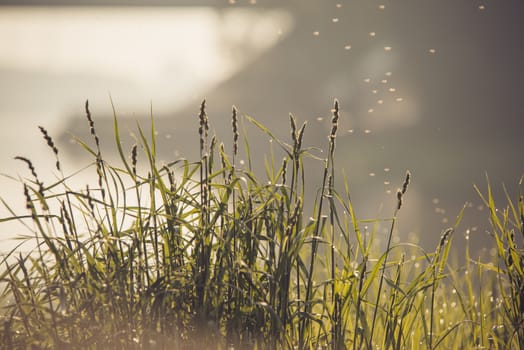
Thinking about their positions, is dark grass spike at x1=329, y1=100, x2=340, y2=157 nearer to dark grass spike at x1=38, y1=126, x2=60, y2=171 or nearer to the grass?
the grass

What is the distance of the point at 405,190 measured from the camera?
4.49 feet

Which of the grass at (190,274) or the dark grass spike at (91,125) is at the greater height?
the dark grass spike at (91,125)

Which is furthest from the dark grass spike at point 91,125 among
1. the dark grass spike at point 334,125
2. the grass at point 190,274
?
the dark grass spike at point 334,125

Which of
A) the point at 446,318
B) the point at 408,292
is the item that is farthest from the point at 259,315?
the point at 446,318

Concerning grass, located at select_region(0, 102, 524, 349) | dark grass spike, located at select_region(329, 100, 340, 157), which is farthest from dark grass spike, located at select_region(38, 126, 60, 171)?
dark grass spike, located at select_region(329, 100, 340, 157)

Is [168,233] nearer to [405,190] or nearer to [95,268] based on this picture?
[95,268]

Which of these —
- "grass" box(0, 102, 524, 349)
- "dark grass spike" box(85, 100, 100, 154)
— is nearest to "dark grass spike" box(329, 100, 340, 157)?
"grass" box(0, 102, 524, 349)

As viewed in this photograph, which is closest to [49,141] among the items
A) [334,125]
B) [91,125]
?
[91,125]

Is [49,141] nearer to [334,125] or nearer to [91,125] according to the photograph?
[91,125]

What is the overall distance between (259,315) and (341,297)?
7.3 inches

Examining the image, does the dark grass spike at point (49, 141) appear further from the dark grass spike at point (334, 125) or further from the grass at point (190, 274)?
the dark grass spike at point (334, 125)

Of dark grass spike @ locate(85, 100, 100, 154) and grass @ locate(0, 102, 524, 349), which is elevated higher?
dark grass spike @ locate(85, 100, 100, 154)

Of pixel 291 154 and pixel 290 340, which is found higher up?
pixel 291 154

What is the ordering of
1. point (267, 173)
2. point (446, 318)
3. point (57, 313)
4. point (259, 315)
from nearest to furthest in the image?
point (57, 313)
point (259, 315)
point (267, 173)
point (446, 318)
